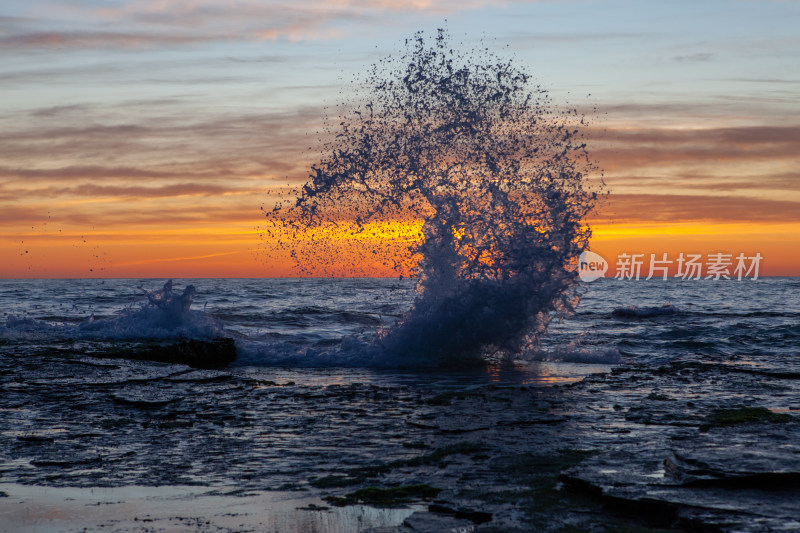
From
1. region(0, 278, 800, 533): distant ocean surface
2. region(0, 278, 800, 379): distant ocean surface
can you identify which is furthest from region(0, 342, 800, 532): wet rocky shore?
region(0, 278, 800, 379): distant ocean surface

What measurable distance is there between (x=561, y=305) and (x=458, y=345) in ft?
6.59

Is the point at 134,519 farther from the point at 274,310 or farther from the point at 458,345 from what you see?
the point at 274,310

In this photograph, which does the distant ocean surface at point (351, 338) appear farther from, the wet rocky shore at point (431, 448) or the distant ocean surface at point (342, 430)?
the wet rocky shore at point (431, 448)

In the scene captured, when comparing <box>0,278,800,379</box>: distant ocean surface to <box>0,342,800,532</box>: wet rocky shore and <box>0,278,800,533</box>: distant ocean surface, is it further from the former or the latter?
<box>0,342,800,532</box>: wet rocky shore

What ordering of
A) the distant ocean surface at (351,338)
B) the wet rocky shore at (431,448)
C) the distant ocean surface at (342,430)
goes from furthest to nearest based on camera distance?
the distant ocean surface at (351,338)
the distant ocean surface at (342,430)
the wet rocky shore at (431,448)

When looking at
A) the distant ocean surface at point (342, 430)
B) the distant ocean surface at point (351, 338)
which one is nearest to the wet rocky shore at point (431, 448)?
the distant ocean surface at point (342, 430)

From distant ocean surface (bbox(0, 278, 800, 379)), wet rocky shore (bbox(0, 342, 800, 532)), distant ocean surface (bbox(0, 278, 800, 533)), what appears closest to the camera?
wet rocky shore (bbox(0, 342, 800, 532))

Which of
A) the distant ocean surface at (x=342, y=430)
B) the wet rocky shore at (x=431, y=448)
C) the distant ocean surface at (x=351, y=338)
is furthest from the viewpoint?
the distant ocean surface at (x=351, y=338)

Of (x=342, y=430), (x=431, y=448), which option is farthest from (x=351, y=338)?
(x=431, y=448)

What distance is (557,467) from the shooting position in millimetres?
4785

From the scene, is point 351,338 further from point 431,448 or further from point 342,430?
point 431,448

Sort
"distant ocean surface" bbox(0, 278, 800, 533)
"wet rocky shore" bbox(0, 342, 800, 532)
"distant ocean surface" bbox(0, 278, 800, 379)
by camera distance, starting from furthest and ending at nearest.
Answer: "distant ocean surface" bbox(0, 278, 800, 379) < "distant ocean surface" bbox(0, 278, 800, 533) < "wet rocky shore" bbox(0, 342, 800, 532)

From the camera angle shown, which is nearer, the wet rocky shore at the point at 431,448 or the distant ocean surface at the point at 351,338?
the wet rocky shore at the point at 431,448

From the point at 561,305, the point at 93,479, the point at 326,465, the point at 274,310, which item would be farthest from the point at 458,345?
the point at 274,310
